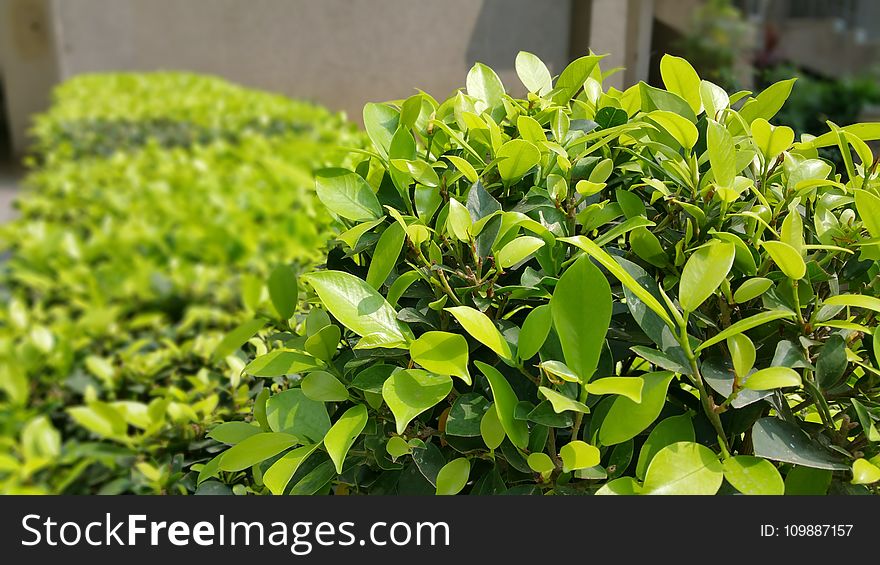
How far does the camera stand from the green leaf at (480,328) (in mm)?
891

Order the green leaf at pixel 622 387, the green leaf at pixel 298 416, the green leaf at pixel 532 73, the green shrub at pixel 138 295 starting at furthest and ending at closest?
1. the green shrub at pixel 138 295
2. the green leaf at pixel 532 73
3. the green leaf at pixel 298 416
4. the green leaf at pixel 622 387

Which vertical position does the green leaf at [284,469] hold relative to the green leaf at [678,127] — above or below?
below

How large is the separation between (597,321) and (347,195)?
444 mm

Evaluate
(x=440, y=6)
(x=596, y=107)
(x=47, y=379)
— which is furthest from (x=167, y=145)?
(x=596, y=107)

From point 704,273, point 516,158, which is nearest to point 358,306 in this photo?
point 516,158

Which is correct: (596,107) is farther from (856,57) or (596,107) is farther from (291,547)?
(856,57)

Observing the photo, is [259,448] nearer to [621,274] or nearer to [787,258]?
[621,274]

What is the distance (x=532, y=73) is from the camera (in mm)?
1370

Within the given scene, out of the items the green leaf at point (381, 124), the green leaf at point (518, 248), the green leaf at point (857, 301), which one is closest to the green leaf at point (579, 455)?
the green leaf at point (518, 248)

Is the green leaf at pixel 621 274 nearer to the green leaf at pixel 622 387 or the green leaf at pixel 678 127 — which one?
the green leaf at pixel 622 387

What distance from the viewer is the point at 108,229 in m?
3.43

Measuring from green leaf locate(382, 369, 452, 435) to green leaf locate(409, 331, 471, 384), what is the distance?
2 centimetres

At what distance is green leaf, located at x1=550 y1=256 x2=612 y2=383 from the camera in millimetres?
873

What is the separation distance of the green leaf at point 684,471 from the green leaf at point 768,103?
0.58 metres
